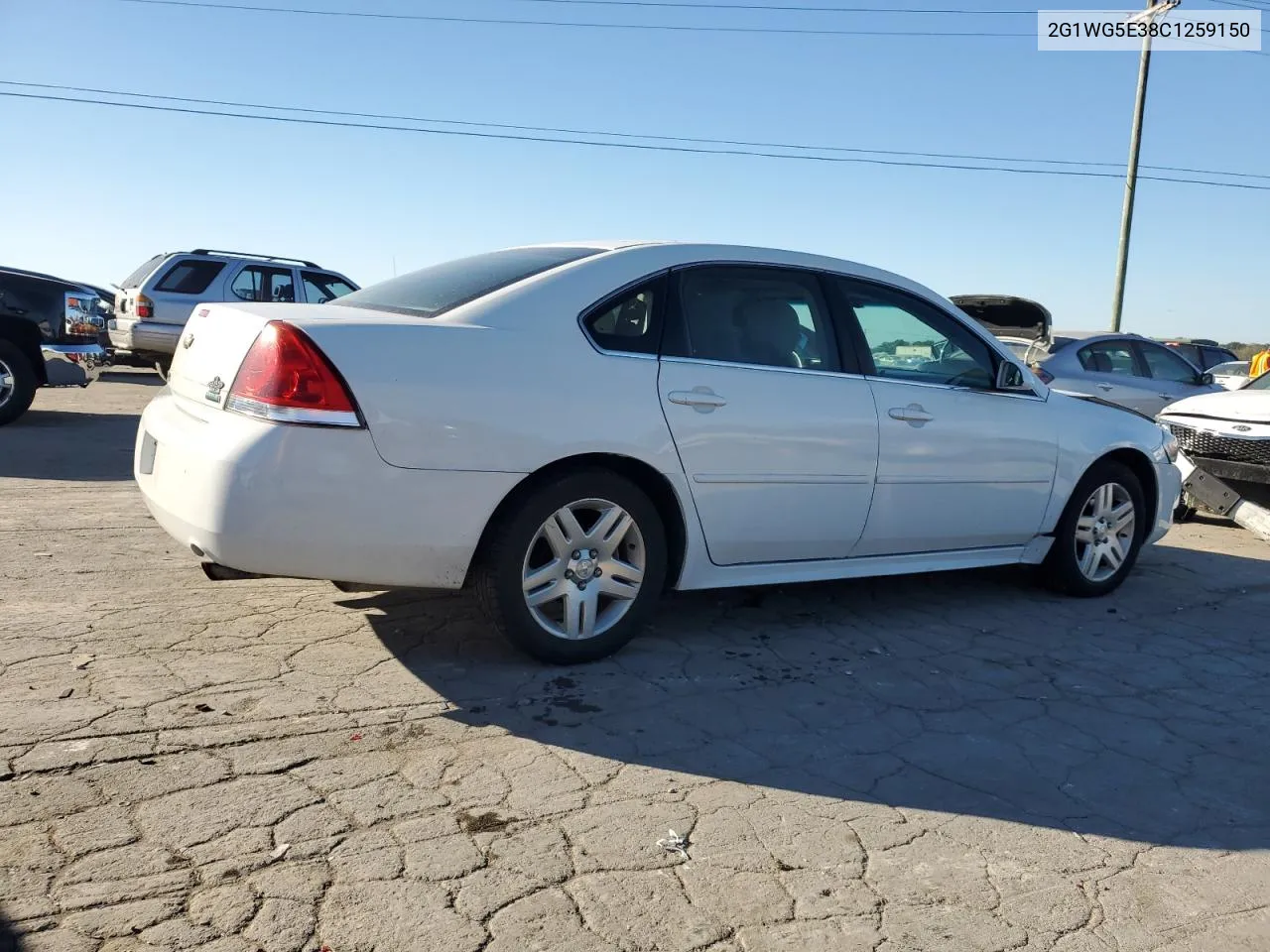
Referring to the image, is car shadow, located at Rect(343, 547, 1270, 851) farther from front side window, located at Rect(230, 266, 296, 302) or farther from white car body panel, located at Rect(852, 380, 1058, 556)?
front side window, located at Rect(230, 266, 296, 302)

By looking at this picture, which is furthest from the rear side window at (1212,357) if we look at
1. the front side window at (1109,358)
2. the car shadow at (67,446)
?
the car shadow at (67,446)

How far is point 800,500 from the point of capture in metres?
4.63

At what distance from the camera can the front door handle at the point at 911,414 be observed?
4.93 metres

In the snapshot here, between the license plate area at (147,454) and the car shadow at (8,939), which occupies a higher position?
the license plate area at (147,454)

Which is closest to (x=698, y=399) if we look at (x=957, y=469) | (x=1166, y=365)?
(x=957, y=469)

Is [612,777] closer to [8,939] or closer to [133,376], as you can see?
[8,939]

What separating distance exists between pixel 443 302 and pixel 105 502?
156 inches

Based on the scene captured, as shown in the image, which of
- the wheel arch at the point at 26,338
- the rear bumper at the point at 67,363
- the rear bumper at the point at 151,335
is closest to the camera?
the wheel arch at the point at 26,338

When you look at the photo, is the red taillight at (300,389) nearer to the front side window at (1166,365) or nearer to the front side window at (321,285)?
the front side window at (1166,365)

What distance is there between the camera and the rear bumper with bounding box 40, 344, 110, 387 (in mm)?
10258

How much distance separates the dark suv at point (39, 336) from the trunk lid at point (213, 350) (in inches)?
270

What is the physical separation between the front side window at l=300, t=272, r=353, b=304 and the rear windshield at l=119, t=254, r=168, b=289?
6.52ft

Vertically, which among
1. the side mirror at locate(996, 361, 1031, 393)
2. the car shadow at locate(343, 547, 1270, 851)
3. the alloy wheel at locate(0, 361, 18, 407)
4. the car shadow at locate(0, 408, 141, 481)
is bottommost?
the car shadow at locate(343, 547, 1270, 851)

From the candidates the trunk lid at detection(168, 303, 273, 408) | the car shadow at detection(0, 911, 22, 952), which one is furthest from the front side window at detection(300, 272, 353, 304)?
the car shadow at detection(0, 911, 22, 952)
